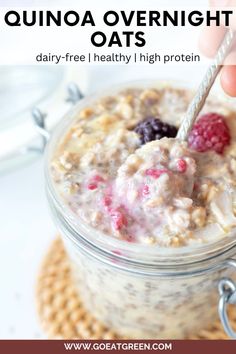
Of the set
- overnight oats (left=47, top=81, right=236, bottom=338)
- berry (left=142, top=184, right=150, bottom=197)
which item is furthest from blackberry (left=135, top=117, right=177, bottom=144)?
berry (left=142, top=184, right=150, bottom=197)

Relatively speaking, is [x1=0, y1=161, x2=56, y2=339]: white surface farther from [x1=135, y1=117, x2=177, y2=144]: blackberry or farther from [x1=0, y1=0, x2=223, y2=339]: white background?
[x1=135, y1=117, x2=177, y2=144]: blackberry

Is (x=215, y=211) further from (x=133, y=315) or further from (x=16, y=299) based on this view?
(x=16, y=299)

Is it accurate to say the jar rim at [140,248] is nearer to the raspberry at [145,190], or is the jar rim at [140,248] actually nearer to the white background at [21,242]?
the raspberry at [145,190]

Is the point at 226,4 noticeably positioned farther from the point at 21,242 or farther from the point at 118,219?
the point at 21,242

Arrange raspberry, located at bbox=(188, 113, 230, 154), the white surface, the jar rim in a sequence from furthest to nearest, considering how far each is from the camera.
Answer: the white surface, raspberry, located at bbox=(188, 113, 230, 154), the jar rim

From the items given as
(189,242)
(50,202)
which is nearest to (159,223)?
(189,242)

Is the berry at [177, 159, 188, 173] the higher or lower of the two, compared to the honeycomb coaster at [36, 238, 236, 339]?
higher

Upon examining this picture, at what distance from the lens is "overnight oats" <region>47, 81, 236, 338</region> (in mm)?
842

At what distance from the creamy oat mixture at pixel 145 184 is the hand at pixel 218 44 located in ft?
0.18

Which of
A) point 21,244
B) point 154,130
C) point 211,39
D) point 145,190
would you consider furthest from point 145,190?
point 21,244

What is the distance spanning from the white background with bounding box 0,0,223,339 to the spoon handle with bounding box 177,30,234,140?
0.50ft

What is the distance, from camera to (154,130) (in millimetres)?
947

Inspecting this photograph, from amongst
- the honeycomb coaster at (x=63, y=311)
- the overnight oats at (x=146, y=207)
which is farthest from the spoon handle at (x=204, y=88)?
the honeycomb coaster at (x=63, y=311)
